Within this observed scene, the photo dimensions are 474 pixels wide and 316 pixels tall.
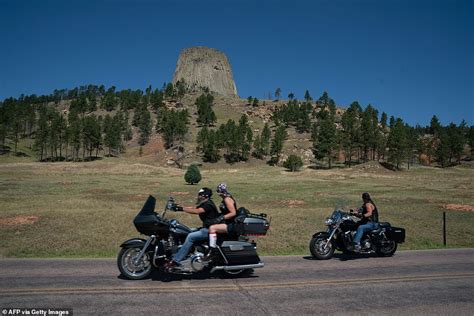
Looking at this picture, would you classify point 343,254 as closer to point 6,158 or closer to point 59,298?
point 59,298

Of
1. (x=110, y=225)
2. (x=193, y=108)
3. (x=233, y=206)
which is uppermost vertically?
(x=193, y=108)

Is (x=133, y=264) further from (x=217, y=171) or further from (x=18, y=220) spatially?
(x=217, y=171)

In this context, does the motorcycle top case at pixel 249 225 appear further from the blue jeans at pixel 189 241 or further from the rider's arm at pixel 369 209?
the rider's arm at pixel 369 209

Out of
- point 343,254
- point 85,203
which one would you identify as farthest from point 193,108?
point 343,254

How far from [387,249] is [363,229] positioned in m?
1.23

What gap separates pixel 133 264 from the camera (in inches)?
376

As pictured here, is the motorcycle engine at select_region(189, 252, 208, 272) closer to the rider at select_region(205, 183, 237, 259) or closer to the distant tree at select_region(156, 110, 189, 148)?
the rider at select_region(205, 183, 237, 259)

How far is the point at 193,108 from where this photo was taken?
7682 inches

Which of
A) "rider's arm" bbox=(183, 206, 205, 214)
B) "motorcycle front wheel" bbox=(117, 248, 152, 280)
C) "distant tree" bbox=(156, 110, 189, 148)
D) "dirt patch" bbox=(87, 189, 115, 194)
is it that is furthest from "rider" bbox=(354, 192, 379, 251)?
"distant tree" bbox=(156, 110, 189, 148)

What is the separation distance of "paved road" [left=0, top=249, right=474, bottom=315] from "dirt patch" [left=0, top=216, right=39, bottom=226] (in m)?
10.5

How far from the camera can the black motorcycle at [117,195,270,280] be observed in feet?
31.5

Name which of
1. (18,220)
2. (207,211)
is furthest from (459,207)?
(18,220)

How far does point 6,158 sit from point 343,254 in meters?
119

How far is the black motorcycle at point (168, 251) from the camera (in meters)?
9.60
